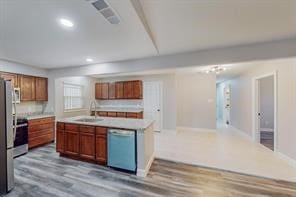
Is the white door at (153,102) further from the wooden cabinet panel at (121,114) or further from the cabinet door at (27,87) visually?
the cabinet door at (27,87)

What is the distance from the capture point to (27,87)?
4.61 meters

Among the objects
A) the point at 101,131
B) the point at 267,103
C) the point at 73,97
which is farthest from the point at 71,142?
the point at 267,103

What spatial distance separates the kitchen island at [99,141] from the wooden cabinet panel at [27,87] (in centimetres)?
176

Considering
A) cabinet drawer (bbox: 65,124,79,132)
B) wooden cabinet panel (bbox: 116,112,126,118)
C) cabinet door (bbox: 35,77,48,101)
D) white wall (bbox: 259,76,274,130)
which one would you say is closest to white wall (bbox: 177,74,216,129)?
white wall (bbox: 259,76,274,130)

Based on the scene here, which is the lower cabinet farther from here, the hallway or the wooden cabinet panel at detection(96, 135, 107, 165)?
the hallway

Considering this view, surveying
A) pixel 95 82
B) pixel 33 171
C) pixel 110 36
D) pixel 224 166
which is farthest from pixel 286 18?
pixel 95 82

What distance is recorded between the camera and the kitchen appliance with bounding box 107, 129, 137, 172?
295 centimetres

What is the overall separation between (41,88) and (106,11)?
4481 millimetres

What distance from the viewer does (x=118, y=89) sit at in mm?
6801

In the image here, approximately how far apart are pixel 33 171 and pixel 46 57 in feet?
8.57

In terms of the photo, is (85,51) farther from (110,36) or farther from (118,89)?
(118,89)

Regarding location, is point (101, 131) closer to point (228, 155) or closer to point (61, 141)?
point (61, 141)

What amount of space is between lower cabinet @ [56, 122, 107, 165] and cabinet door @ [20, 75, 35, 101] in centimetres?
174

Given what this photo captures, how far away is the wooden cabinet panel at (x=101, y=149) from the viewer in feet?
10.6
